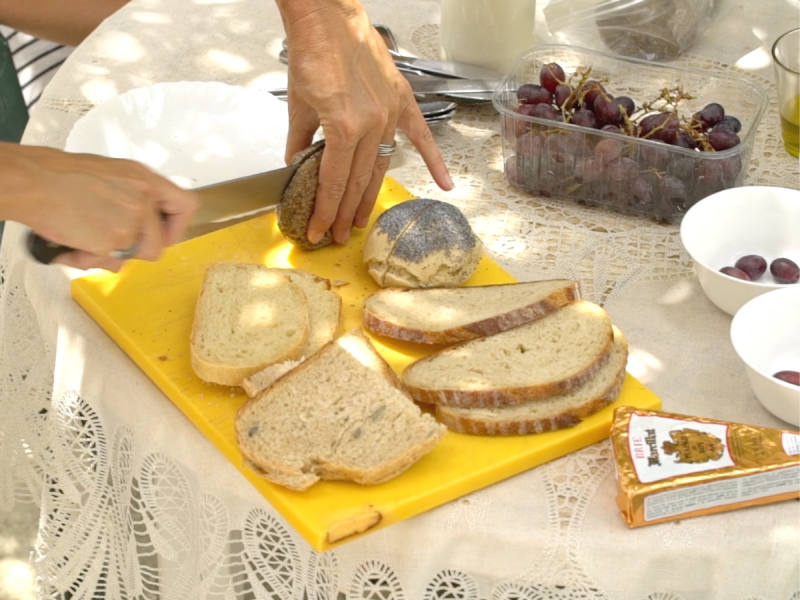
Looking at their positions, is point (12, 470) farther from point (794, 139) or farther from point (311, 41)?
point (794, 139)

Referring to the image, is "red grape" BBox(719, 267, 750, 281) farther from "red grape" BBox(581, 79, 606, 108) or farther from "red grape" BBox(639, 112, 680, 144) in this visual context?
"red grape" BBox(581, 79, 606, 108)

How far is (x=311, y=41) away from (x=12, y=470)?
3.52 feet

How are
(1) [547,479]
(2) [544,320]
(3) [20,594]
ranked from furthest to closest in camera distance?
(3) [20,594] < (2) [544,320] < (1) [547,479]

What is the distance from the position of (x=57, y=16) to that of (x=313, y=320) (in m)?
2.00

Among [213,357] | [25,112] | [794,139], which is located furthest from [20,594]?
[794,139]

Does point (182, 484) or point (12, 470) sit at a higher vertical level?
point (182, 484)

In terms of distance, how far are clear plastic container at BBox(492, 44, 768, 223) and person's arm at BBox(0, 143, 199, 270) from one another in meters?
0.81

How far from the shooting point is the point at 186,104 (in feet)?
7.64

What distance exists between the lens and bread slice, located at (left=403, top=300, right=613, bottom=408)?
5.05 ft

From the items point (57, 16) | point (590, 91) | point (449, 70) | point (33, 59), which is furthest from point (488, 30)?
point (33, 59)

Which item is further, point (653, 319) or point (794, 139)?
point (794, 139)

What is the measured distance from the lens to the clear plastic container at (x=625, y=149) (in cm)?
197

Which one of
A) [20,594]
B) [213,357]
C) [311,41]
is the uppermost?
[311,41]

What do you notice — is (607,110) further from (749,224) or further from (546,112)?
(749,224)
